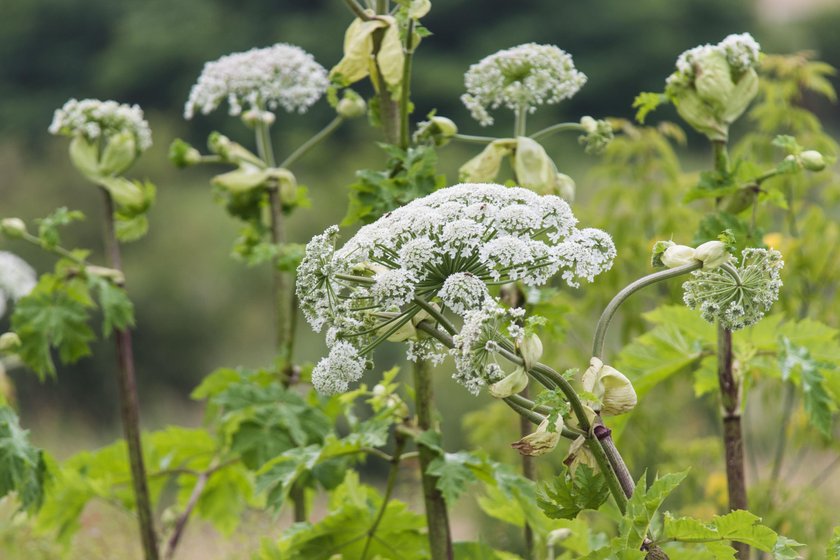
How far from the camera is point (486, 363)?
1.75 metres

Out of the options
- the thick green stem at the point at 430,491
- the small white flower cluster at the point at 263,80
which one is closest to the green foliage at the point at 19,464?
the thick green stem at the point at 430,491

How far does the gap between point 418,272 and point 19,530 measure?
11.5 feet

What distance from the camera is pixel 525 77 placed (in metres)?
2.80

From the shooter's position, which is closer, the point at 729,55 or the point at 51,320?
the point at 729,55

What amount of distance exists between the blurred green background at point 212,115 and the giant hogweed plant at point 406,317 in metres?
9.69

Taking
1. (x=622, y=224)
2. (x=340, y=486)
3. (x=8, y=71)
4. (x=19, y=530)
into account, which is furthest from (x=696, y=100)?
(x=8, y=71)

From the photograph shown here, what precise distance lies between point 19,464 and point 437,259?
1441mm

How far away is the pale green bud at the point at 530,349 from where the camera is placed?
1.76m

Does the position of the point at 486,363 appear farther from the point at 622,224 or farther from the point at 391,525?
the point at 622,224

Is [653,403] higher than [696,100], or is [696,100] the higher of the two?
[696,100]

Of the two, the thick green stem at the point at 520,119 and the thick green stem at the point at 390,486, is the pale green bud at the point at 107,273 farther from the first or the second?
the thick green stem at the point at 520,119

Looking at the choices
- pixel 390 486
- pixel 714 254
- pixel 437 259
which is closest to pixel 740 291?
pixel 714 254

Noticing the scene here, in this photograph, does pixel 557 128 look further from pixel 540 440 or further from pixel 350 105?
pixel 540 440

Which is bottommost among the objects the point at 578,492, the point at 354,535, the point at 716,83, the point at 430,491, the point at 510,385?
the point at 354,535
